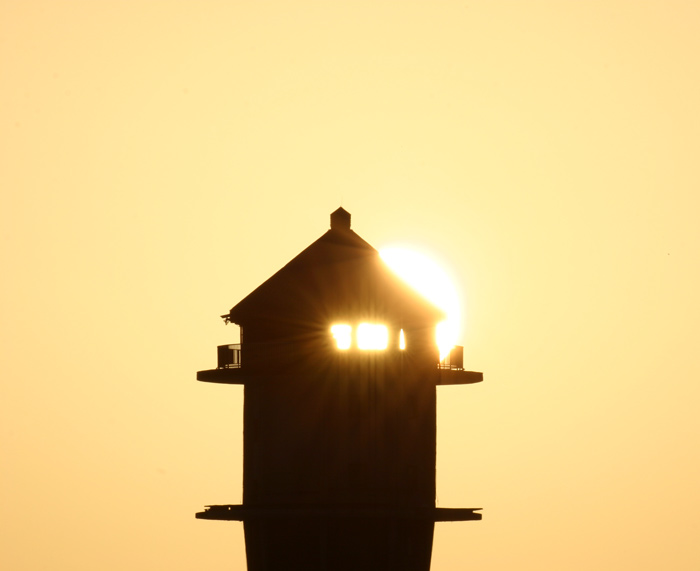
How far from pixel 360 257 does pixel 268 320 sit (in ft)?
9.50

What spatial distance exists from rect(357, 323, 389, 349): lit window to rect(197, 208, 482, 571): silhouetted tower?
3 cm

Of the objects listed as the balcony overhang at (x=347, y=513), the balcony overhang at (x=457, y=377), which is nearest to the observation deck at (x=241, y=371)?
the balcony overhang at (x=457, y=377)

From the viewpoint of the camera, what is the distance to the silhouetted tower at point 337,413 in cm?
8069

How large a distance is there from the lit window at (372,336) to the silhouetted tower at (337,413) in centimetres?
3

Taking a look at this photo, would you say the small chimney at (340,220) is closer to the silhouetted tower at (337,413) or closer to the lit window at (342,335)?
the silhouetted tower at (337,413)

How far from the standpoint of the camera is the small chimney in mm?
82375

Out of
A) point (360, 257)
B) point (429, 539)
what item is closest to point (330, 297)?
point (360, 257)

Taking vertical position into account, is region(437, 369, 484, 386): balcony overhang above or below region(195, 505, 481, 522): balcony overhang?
above

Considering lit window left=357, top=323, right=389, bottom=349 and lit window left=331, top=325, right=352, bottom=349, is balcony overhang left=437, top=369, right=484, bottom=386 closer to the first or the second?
lit window left=357, top=323, right=389, bottom=349

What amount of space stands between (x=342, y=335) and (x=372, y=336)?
0.79 metres

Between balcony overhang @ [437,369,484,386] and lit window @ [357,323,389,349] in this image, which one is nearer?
lit window @ [357,323,389,349]

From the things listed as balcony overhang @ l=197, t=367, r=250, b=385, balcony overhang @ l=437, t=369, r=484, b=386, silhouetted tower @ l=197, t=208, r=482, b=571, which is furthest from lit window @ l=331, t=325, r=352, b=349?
balcony overhang @ l=437, t=369, r=484, b=386

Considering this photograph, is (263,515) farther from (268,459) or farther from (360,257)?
(360,257)

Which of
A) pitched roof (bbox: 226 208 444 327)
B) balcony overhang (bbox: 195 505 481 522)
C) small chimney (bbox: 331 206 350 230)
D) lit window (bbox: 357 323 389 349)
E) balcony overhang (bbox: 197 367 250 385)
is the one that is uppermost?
small chimney (bbox: 331 206 350 230)
